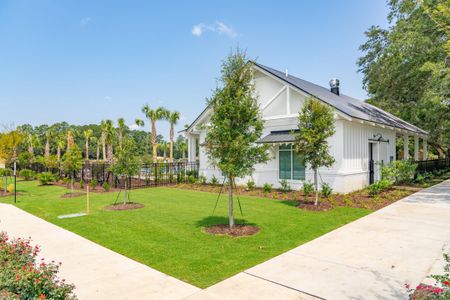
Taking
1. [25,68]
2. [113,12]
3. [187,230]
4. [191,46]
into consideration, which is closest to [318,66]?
[191,46]

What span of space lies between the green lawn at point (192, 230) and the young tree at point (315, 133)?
1892 mm

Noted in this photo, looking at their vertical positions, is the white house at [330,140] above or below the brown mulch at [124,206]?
above

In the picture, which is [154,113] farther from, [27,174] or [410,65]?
[410,65]

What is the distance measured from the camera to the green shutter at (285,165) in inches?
540

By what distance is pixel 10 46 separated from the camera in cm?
1598

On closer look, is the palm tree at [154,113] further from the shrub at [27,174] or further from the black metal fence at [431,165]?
the black metal fence at [431,165]

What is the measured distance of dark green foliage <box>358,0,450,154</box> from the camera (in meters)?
13.1

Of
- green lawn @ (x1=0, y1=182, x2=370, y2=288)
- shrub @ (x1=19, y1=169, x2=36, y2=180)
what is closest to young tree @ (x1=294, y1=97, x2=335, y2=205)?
green lawn @ (x1=0, y1=182, x2=370, y2=288)

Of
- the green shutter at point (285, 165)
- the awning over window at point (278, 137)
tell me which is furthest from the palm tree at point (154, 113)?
the green shutter at point (285, 165)

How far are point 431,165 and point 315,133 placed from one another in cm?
1660

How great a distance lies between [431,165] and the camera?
65.4ft

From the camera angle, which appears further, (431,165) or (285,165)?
(431,165)

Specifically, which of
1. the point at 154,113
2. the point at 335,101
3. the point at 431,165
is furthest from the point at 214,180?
the point at 154,113

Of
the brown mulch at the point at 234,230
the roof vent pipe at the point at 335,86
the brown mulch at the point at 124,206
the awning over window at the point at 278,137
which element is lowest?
the brown mulch at the point at 234,230
